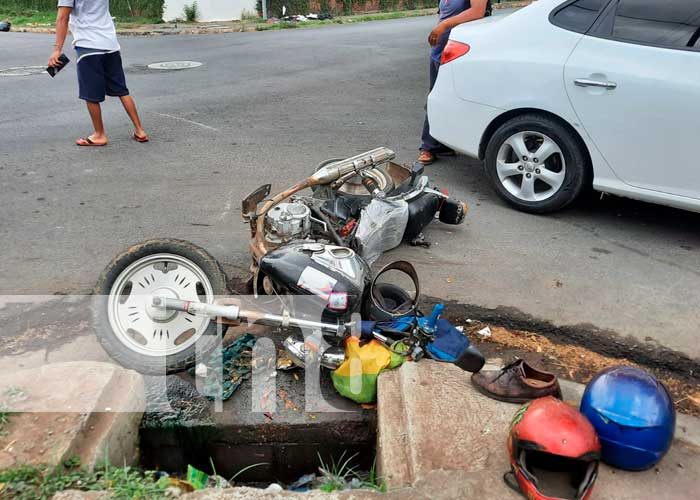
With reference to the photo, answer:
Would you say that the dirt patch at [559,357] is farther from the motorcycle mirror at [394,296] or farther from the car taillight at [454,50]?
the car taillight at [454,50]

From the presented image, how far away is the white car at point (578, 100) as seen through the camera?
4.30m

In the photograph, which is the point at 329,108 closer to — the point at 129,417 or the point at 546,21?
the point at 546,21

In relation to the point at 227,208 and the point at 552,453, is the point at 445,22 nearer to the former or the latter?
the point at 227,208

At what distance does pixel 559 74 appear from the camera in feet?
15.4

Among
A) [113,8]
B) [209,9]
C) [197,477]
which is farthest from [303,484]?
[113,8]

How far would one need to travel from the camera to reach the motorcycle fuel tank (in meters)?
3.07

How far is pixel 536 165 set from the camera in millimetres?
5012

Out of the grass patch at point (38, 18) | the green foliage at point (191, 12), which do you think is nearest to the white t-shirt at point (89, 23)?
the grass patch at point (38, 18)

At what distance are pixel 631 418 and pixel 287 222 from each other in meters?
2.02

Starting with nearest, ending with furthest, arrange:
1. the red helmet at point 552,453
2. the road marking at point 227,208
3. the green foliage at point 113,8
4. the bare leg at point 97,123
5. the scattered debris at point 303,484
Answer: the red helmet at point 552,453
the scattered debris at point 303,484
the road marking at point 227,208
the bare leg at point 97,123
the green foliage at point 113,8

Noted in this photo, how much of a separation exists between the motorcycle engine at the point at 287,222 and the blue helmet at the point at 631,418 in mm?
1799

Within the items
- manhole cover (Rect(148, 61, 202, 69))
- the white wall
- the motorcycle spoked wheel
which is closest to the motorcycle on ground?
the motorcycle spoked wheel

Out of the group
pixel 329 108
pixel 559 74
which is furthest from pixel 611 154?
pixel 329 108

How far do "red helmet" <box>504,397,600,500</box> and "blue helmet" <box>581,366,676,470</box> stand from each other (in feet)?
0.27
